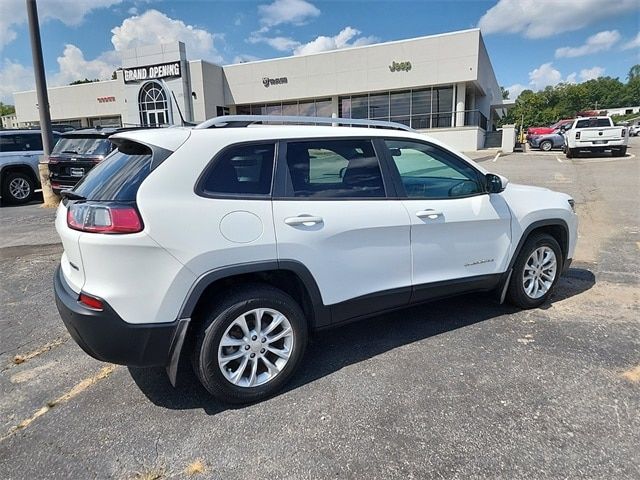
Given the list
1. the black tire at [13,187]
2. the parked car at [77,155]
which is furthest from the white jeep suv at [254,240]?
the black tire at [13,187]

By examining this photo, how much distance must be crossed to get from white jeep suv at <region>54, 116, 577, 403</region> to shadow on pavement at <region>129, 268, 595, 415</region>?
24cm

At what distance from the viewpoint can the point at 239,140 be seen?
2.79 meters

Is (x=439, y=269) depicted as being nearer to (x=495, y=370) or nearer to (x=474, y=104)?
(x=495, y=370)

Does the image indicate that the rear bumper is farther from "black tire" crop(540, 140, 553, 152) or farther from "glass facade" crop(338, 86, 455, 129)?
"black tire" crop(540, 140, 553, 152)

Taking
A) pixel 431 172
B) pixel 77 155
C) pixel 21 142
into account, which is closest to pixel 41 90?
pixel 77 155

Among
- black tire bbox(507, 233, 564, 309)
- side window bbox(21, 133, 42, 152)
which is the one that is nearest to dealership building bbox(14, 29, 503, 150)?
side window bbox(21, 133, 42, 152)

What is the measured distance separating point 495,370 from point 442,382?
1.44 feet

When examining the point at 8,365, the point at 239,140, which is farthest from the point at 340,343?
the point at 8,365

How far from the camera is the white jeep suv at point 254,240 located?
96.5 inches

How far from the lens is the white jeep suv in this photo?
245 cm

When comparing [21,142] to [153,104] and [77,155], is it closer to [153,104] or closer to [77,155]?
[77,155]

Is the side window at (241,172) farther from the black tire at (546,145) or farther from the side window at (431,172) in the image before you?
the black tire at (546,145)

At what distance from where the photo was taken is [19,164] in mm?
11328

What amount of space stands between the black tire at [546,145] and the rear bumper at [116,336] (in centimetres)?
2847
